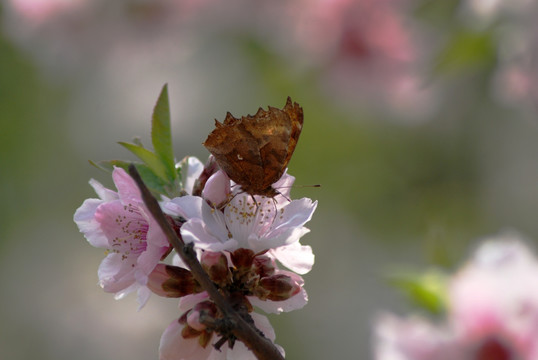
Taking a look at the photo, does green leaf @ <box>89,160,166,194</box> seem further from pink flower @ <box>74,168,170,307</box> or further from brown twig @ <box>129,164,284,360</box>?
brown twig @ <box>129,164,284,360</box>

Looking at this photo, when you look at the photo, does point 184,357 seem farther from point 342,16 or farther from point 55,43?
point 55,43

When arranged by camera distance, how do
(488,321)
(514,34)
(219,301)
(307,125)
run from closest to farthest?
(219,301) < (488,321) < (514,34) < (307,125)

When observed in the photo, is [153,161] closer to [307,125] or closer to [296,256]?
[296,256]

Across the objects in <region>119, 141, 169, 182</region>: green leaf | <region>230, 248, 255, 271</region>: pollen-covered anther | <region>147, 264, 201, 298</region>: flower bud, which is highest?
<region>119, 141, 169, 182</region>: green leaf

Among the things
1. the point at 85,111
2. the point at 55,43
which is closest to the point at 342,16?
the point at 55,43

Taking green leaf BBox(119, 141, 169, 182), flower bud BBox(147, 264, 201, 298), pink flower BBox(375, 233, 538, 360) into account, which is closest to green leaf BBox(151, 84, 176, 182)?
green leaf BBox(119, 141, 169, 182)

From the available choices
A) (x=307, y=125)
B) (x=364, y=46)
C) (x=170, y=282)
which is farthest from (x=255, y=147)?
(x=307, y=125)
